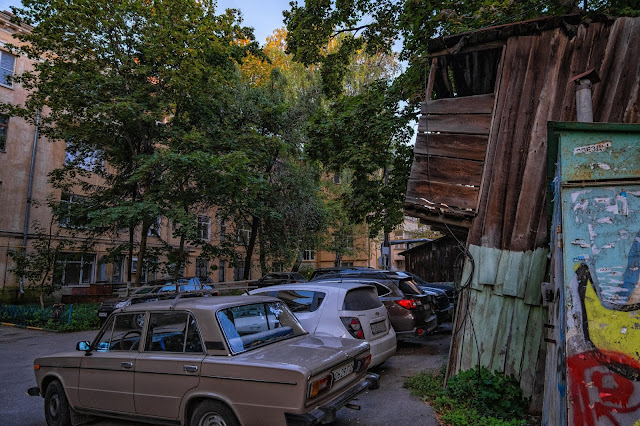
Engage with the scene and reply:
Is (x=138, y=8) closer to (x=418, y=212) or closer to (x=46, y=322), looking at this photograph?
(x=46, y=322)

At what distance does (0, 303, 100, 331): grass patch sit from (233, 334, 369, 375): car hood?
519 inches

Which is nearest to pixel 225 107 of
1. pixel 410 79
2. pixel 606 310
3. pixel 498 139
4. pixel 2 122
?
pixel 410 79

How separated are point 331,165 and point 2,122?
19.5 metres

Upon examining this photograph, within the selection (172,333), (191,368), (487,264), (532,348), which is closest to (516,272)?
(487,264)

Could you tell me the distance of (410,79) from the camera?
10.4m

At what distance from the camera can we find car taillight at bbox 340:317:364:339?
603 cm

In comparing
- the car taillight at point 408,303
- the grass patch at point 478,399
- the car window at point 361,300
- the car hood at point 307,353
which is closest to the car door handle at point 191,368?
the car hood at point 307,353

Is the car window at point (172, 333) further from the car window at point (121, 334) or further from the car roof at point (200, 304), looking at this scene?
the car window at point (121, 334)

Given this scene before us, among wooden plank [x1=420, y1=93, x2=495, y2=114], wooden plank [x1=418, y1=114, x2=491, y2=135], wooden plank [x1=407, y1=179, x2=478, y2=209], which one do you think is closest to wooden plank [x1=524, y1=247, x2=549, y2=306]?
wooden plank [x1=407, y1=179, x2=478, y2=209]

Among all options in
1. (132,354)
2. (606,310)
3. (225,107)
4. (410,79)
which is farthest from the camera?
(225,107)

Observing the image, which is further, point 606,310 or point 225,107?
point 225,107

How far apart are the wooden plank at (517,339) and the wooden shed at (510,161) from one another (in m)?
0.01

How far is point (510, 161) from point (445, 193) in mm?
1116

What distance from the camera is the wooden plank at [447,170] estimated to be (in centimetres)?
656
